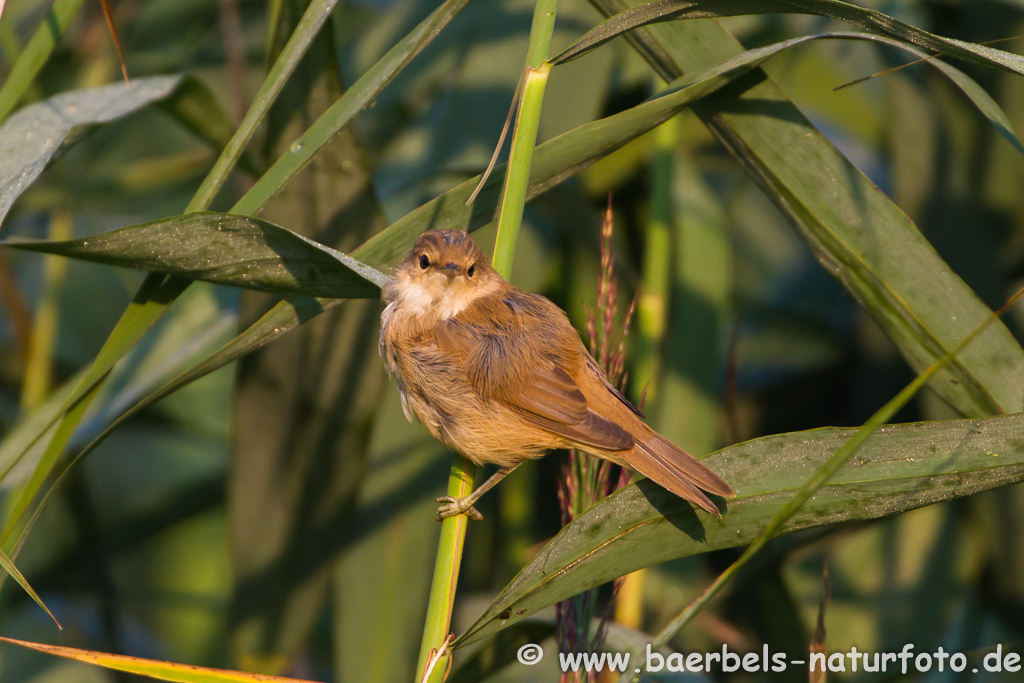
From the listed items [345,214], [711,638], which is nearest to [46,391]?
[345,214]

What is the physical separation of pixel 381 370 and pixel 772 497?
4.23 ft

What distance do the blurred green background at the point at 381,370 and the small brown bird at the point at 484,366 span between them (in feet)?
1.00

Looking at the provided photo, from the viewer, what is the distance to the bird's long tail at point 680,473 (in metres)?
1.34

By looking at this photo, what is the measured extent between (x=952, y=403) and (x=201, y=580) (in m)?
3.00

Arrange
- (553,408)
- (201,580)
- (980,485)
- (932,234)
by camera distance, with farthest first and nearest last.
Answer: (201,580)
(932,234)
(553,408)
(980,485)

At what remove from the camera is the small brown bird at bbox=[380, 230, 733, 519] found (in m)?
1.80

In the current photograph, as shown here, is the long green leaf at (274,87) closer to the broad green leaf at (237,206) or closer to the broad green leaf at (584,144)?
the broad green leaf at (237,206)

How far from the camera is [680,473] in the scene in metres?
1.41

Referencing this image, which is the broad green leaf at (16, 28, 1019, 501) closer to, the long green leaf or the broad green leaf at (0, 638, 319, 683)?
the long green leaf

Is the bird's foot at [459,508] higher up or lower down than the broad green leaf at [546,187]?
lower down

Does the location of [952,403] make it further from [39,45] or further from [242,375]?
[39,45]

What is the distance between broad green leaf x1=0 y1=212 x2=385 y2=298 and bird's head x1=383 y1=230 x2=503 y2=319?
0.42 metres

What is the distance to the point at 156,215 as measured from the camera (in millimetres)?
3457
